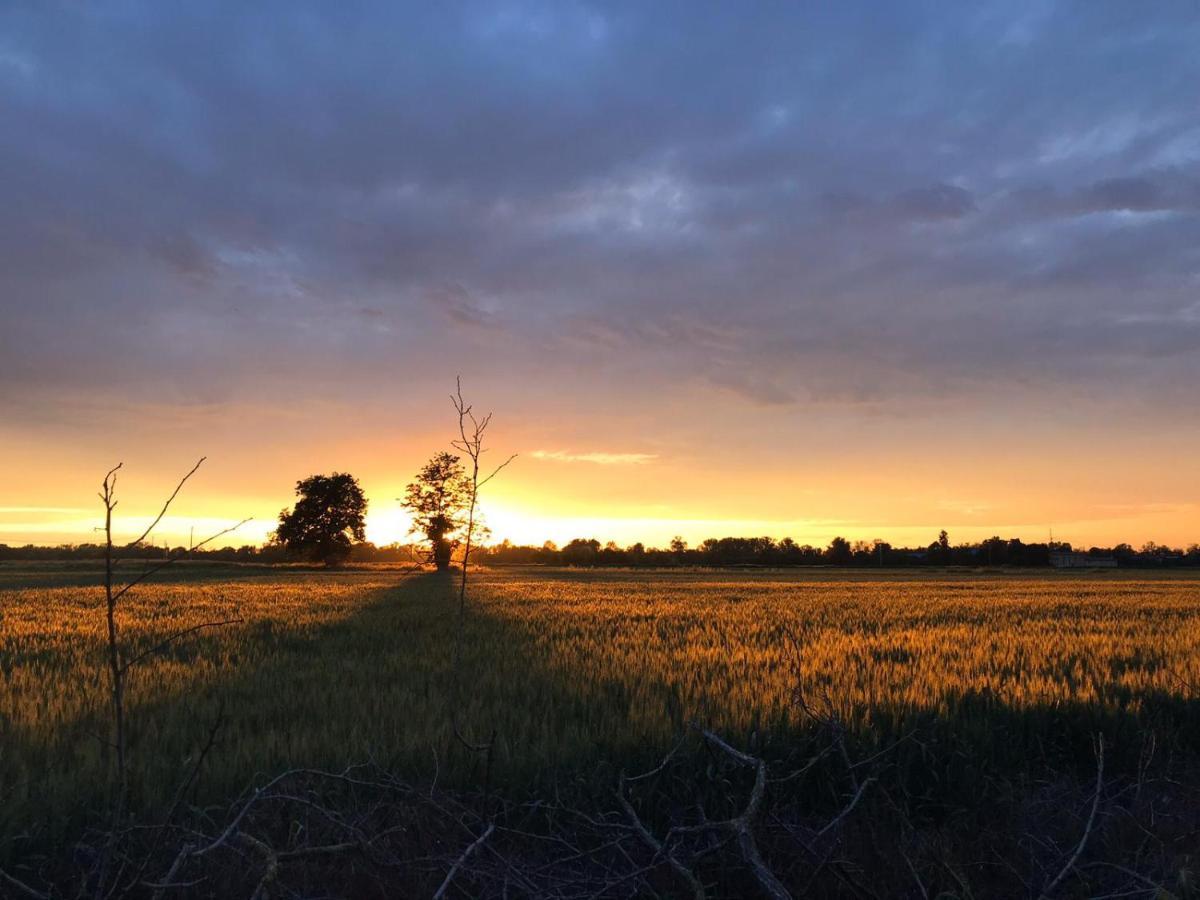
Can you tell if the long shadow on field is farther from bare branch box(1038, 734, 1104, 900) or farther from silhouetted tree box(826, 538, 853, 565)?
silhouetted tree box(826, 538, 853, 565)

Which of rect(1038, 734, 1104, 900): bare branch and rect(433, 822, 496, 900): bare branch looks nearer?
rect(433, 822, 496, 900): bare branch

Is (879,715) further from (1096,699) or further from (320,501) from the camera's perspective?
(320,501)

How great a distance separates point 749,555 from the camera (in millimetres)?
118438

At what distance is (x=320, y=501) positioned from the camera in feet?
266

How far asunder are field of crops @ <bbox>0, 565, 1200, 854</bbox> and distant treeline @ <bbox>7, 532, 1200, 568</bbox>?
82388 millimetres

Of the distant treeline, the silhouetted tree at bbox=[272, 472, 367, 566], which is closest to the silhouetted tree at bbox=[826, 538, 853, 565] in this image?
the distant treeline

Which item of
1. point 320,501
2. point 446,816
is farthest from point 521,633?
point 320,501

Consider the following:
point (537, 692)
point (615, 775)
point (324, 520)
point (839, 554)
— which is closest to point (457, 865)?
point (615, 775)

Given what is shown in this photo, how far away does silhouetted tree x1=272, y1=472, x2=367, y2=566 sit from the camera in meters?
79.7

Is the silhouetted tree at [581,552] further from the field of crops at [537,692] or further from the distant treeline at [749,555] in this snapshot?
the field of crops at [537,692]

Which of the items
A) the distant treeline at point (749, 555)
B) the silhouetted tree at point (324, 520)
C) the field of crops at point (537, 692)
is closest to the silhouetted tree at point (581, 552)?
the distant treeline at point (749, 555)

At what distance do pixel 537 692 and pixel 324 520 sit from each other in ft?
260

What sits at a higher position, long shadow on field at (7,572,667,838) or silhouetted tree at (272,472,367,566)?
silhouetted tree at (272,472,367,566)

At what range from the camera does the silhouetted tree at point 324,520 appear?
79.7 m
